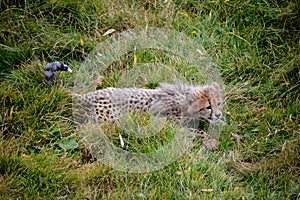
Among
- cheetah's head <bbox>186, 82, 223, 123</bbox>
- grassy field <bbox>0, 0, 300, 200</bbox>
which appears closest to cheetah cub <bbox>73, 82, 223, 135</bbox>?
cheetah's head <bbox>186, 82, 223, 123</bbox>

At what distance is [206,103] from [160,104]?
17.0 inches

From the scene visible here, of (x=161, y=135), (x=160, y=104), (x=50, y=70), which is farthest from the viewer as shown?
(x=160, y=104)

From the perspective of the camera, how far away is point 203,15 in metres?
6.21

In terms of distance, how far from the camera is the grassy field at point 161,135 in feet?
14.3

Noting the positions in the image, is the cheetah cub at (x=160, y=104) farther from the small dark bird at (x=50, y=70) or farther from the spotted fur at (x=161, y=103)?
the small dark bird at (x=50, y=70)

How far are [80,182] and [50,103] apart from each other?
0.91 meters

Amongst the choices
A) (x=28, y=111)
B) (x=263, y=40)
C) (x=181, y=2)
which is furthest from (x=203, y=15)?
(x=28, y=111)

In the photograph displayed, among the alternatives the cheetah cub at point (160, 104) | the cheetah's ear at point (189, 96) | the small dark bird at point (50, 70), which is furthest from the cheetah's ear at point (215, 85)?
the small dark bird at point (50, 70)

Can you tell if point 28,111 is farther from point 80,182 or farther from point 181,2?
point 181,2

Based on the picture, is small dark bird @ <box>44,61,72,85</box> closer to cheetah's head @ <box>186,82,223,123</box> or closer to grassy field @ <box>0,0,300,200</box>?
grassy field @ <box>0,0,300,200</box>

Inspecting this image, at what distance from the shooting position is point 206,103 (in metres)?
5.14

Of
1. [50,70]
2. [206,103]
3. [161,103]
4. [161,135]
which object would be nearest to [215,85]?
[206,103]

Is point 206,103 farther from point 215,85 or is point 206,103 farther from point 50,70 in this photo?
point 50,70

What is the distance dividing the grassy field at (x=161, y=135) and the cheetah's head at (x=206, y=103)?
178mm
